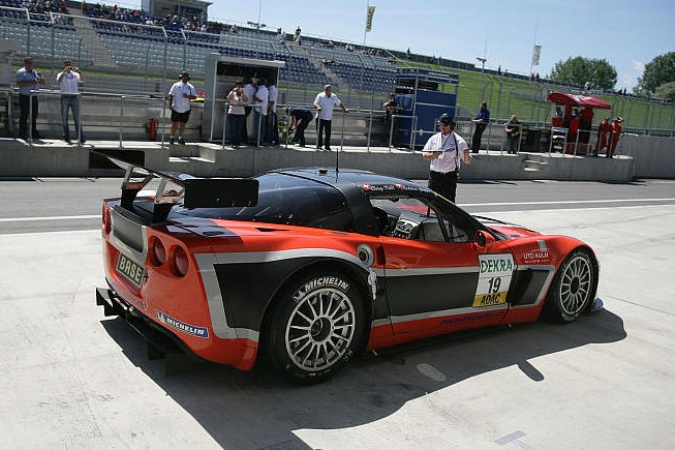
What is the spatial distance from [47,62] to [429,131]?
1072 centimetres

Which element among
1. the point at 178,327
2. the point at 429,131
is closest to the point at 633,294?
the point at 178,327

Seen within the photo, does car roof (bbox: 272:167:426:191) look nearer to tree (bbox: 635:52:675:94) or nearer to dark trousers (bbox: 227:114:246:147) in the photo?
dark trousers (bbox: 227:114:246:147)

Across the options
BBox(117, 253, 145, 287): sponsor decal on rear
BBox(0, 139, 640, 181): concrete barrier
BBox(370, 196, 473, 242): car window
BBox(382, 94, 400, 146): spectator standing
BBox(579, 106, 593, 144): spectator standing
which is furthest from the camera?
BBox(579, 106, 593, 144): spectator standing

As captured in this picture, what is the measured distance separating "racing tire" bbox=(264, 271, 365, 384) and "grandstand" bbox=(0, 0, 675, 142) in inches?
547

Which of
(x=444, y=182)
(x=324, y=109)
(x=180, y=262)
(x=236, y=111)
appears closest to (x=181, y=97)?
(x=236, y=111)

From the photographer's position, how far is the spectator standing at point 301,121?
18.5m

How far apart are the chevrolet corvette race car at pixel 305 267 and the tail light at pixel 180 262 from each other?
0.01m

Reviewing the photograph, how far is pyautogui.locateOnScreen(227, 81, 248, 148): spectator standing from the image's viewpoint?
16203mm

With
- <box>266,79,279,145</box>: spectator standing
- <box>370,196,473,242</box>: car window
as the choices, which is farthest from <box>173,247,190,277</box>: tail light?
<box>266,79,279,145</box>: spectator standing

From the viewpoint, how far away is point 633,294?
751 centimetres

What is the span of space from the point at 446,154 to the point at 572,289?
13.5 ft

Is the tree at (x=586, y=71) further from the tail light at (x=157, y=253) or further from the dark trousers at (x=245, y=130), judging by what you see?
the tail light at (x=157, y=253)

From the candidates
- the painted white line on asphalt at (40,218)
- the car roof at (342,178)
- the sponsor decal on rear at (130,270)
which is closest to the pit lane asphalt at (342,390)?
the sponsor decal on rear at (130,270)

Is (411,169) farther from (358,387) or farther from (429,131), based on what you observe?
(358,387)
